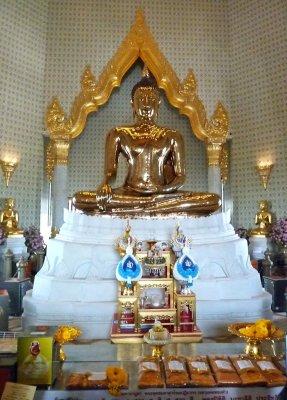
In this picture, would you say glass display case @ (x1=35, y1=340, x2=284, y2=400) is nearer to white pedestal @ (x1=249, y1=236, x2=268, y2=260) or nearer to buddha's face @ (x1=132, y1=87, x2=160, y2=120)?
buddha's face @ (x1=132, y1=87, x2=160, y2=120)

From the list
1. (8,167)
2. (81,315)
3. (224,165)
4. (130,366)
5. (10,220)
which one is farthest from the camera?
(224,165)

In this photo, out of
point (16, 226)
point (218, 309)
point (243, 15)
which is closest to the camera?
point (218, 309)

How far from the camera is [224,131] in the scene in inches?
269

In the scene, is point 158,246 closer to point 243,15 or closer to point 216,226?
point 216,226

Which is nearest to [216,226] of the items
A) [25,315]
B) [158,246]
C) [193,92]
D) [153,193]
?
[158,246]

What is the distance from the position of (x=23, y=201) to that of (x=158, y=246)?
4009mm

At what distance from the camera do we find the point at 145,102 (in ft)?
15.8

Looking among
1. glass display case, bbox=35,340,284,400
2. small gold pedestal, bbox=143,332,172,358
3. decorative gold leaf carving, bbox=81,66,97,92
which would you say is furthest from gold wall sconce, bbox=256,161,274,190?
small gold pedestal, bbox=143,332,172,358

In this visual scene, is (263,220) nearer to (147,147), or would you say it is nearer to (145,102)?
→ (147,147)

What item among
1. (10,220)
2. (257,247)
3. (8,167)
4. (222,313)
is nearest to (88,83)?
(8,167)

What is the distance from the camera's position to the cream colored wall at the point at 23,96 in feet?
21.3

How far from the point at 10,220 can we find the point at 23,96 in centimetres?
227

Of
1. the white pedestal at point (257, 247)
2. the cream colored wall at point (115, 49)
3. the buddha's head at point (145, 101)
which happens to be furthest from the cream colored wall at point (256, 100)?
the buddha's head at point (145, 101)

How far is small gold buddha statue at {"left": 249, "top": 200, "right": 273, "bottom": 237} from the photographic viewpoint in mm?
6262
